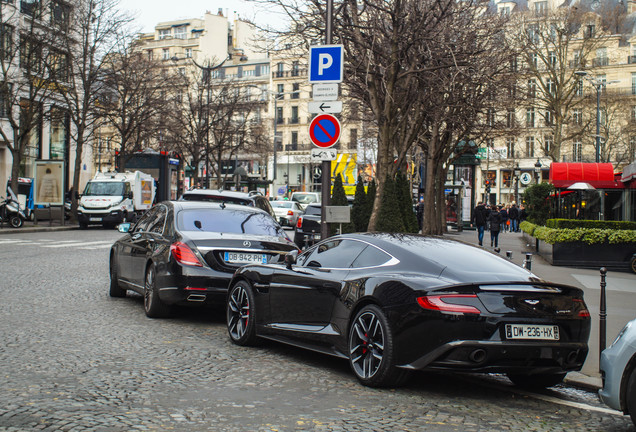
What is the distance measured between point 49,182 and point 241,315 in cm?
3168

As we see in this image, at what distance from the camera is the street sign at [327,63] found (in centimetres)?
1253

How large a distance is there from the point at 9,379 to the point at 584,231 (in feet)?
59.2

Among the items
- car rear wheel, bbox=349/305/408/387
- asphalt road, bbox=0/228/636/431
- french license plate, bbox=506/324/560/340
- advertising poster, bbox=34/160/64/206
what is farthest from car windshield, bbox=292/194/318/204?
french license plate, bbox=506/324/560/340

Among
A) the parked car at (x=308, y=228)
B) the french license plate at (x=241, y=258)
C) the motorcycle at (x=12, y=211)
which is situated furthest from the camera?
the motorcycle at (x=12, y=211)

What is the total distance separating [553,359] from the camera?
615cm

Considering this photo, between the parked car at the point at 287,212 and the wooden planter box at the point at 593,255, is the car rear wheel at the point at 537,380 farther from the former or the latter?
the parked car at the point at 287,212

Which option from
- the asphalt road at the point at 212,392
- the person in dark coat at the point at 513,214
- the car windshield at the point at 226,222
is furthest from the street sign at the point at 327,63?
the person in dark coat at the point at 513,214

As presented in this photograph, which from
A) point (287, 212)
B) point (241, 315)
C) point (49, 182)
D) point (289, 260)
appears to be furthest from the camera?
point (287, 212)

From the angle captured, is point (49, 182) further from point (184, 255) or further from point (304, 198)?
point (184, 255)

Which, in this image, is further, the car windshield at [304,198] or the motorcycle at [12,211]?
the car windshield at [304,198]

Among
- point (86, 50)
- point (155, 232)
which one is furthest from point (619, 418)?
point (86, 50)

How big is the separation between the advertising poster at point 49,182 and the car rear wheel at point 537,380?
110 feet

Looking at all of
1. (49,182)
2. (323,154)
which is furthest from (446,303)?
(49,182)

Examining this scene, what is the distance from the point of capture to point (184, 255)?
9.51 metres
